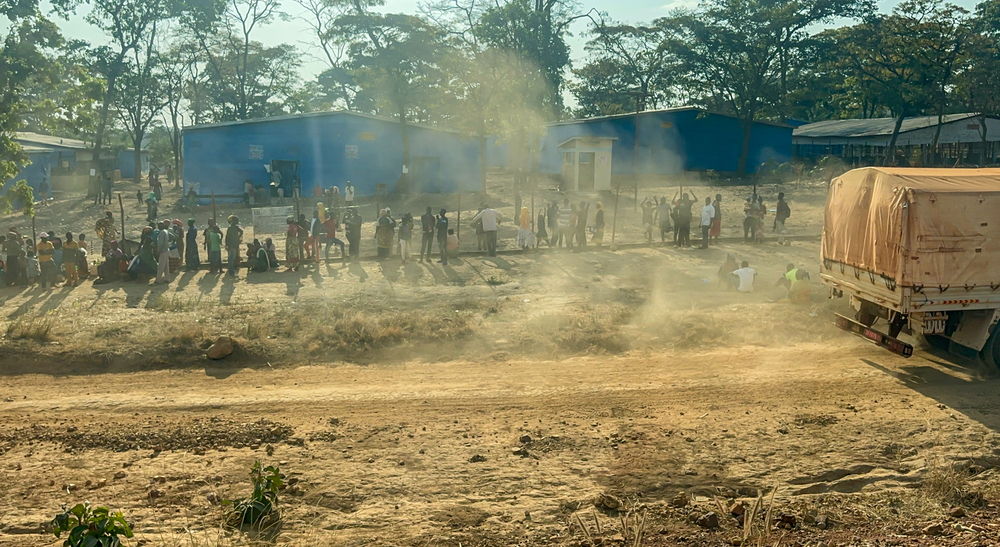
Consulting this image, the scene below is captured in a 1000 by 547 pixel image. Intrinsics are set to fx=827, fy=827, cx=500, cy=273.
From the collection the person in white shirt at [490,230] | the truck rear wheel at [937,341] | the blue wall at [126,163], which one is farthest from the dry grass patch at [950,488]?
the blue wall at [126,163]

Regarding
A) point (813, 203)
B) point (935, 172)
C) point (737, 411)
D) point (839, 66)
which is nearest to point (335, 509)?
point (737, 411)

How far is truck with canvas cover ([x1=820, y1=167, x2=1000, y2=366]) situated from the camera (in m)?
11.0

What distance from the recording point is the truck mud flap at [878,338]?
1157 cm

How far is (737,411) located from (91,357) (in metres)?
10.1

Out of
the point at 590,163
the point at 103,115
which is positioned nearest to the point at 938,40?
the point at 590,163

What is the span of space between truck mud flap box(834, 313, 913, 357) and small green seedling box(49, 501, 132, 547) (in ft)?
32.5

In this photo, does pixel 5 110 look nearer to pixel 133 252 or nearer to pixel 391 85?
pixel 133 252

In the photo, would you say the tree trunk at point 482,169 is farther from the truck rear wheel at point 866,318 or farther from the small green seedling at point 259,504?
the small green seedling at point 259,504

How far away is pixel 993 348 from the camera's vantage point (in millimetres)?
11641

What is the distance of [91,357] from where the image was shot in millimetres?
13461

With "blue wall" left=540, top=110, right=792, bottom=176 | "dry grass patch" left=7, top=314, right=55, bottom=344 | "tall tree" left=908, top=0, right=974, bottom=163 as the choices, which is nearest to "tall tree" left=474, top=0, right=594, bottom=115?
"blue wall" left=540, top=110, right=792, bottom=176

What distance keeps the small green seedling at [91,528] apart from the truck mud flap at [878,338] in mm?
9920

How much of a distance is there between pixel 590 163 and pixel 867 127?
21.1 m

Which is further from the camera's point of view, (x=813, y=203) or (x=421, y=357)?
(x=813, y=203)
